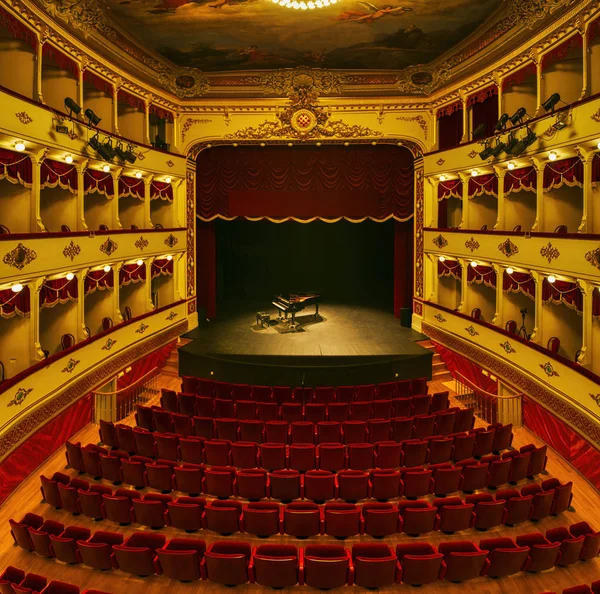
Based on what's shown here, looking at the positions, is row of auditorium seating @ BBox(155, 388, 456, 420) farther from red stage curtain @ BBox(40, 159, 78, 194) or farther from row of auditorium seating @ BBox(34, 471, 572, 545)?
red stage curtain @ BBox(40, 159, 78, 194)

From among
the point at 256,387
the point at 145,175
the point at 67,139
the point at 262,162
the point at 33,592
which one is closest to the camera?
the point at 33,592

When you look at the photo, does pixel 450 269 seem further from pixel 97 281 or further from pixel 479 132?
pixel 97 281

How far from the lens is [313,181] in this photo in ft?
48.5

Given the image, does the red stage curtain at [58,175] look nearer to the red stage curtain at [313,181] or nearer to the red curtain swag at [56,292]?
the red curtain swag at [56,292]

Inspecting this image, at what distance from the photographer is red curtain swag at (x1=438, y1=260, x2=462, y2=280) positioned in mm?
13084

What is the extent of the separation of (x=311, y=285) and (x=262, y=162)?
5941 mm

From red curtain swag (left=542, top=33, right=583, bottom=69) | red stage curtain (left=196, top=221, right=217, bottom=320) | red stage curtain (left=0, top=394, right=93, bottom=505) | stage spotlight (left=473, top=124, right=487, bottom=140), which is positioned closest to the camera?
red stage curtain (left=0, top=394, right=93, bottom=505)

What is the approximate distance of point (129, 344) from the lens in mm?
11570

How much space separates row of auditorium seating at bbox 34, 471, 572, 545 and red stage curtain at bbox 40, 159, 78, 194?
17.9ft

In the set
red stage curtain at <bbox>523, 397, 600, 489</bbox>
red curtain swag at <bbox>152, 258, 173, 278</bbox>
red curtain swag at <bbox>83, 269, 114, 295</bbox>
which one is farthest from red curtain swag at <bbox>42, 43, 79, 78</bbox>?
red stage curtain at <bbox>523, 397, 600, 489</bbox>

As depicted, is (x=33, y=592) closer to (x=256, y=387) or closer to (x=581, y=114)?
(x=256, y=387)

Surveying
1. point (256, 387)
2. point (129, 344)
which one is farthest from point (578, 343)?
point (129, 344)

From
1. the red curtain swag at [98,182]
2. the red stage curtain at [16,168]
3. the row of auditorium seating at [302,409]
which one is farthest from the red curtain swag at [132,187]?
the row of auditorium seating at [302,409]

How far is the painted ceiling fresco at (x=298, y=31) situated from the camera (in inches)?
396
